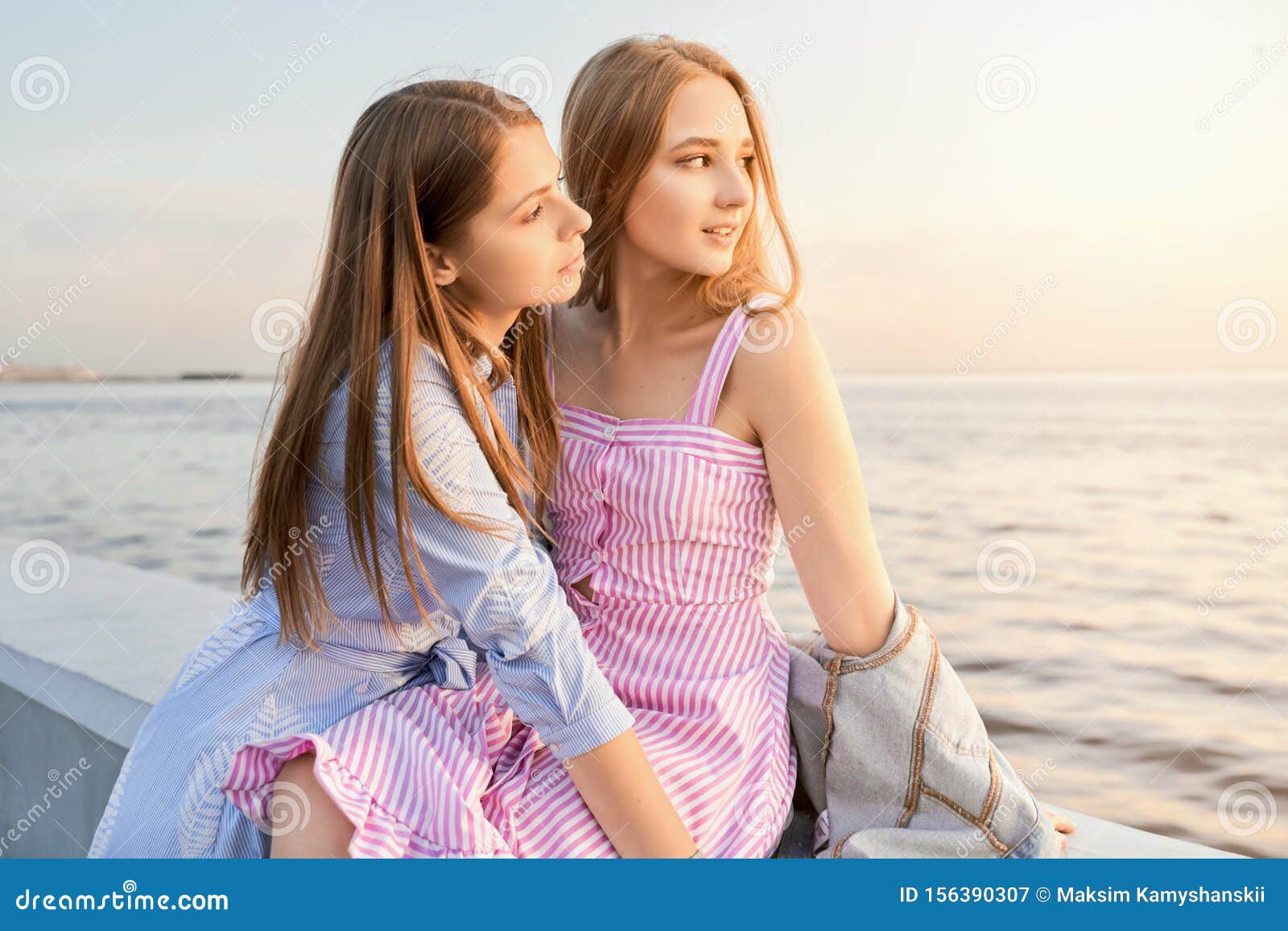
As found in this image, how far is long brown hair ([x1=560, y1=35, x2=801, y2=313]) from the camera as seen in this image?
1.87m

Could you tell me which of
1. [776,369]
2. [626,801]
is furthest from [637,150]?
[626,801]

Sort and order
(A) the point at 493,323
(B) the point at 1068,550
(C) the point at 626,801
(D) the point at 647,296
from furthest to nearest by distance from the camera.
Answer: (B) the point at 1068,550, (D) the point at 647,296, (A) the point at 493,323, (C) the point at 626,801

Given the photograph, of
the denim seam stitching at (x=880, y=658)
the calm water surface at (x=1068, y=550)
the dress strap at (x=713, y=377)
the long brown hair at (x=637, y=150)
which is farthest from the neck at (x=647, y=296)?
the calm water surface at (x=1068, y=550)

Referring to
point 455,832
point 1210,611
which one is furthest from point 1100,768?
point 455,832

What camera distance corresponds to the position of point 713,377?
69.4 inches

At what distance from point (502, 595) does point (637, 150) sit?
2.63ft

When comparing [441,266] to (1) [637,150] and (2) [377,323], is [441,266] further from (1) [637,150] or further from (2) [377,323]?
(1) [637,150]

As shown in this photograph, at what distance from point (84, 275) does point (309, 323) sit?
1.56 metres

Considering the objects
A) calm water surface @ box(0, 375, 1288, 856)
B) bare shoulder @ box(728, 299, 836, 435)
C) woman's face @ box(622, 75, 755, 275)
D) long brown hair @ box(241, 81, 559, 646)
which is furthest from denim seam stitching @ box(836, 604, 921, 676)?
calm water surface @ box(0, 375, 1288, 856)

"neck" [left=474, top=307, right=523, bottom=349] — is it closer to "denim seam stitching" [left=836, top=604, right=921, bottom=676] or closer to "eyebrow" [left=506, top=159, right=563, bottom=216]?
"eyebrow" [left=506, top=159, right=563, bottom=216]

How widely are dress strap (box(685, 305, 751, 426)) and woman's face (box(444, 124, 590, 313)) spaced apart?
252mm

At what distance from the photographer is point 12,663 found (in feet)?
8.61
